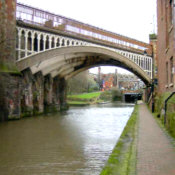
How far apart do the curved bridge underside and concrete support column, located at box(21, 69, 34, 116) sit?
938mm

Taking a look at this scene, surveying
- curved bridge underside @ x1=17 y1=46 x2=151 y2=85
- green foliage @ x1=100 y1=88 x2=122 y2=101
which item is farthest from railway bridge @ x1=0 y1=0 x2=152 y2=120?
green foliage @ x1=100 y1=88 x2=122 y2=101

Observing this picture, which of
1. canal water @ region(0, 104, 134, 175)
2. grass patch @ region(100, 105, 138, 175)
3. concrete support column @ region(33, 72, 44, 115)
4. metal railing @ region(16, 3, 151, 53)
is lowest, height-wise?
canal water @ region(0, 104, 134, 175)

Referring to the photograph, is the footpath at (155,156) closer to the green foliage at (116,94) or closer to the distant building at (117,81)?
the green foliage at (116,94)

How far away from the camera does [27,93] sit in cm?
2320

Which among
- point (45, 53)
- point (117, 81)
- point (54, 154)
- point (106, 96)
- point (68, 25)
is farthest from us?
point (117, 81)

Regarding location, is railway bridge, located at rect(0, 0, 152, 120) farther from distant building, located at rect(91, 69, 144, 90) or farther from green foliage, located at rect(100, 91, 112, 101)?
distant building, located at rect(91, 69, 144, 90)

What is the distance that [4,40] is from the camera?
1819 cm

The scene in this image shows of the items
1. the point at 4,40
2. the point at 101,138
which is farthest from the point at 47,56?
the point at 101,138

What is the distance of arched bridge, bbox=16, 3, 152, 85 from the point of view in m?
21.4

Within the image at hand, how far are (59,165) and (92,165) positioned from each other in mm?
899

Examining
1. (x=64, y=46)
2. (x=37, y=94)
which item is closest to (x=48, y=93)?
(x=37, y=94)

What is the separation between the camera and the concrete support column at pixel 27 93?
879 inches

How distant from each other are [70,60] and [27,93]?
949 cm

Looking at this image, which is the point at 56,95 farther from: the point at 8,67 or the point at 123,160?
the point at 123,160
